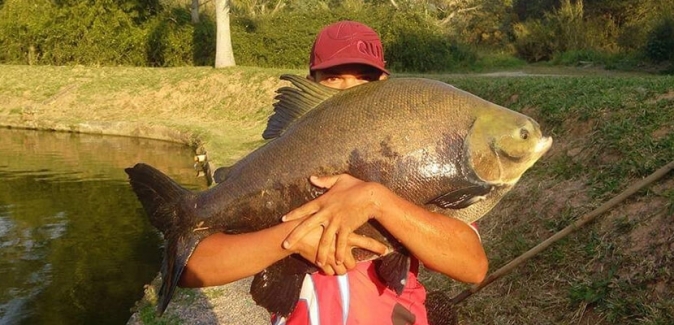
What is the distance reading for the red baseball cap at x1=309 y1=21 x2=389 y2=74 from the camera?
2074 millimetres

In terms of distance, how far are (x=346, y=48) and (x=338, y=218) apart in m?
0.59

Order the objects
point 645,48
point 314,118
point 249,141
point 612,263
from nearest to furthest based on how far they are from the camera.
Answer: point 314,118 → point 612,263 → point 249,141 → point 645,48

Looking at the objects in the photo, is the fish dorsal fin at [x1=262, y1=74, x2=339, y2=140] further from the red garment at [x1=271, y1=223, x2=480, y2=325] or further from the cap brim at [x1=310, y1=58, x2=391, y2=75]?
the red garment at [x1=271, y1=223, x2=480, y2=325]

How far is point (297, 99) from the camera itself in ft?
6.96

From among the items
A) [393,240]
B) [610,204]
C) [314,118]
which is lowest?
[610,204]

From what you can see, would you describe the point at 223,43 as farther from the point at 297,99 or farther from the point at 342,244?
the point at 342,244

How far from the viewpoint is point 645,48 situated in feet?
60.5

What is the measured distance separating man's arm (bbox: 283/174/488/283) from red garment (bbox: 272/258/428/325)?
0.18m

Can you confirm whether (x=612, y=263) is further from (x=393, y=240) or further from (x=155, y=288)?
(x=155, y=288)

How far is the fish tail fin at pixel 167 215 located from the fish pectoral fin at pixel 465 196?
80 cm

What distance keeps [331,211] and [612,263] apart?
3.12 meters

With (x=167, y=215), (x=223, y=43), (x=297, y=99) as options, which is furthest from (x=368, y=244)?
(x=223, y=43)

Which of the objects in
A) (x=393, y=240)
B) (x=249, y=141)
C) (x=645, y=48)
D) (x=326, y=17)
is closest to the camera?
(x=393, y=240)

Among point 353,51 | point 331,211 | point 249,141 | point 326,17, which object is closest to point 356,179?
point 331,211
